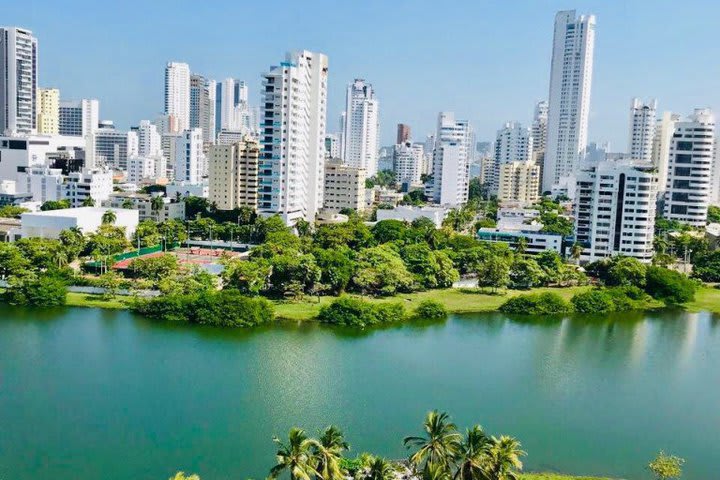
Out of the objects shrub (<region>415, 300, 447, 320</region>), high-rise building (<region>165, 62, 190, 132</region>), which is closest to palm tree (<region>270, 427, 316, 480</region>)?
shrub (<region>415, 300, 447, 320</region>)

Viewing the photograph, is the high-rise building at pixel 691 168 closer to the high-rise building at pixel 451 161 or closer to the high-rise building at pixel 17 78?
the high-rise building at pixel 451 161

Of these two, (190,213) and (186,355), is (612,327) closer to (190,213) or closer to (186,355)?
(186,355)

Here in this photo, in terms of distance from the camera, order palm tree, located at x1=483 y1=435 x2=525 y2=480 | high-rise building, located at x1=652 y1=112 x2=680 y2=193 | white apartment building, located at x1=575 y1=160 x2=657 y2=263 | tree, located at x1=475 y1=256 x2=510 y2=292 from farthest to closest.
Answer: high-rise building, located at x1=652 y1=112 x2=680 y2=193 → white apartment building, located at x1=575 y1=160 x2=657 y2=263 → tree, located at x1=475 y1=256 x2=510 y2=292 → palm tree, located at x1=483 y1=435 x2=525 y2=480

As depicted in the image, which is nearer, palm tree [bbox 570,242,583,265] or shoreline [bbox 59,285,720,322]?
shoreline [bbox 59,285,720,322]

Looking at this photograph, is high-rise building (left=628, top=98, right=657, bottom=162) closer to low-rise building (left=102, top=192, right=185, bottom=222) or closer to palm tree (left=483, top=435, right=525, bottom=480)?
low-rise building (left=102, top=192, right=185, bottom=222)

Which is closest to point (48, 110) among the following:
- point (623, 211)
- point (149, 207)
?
point (149, 207)

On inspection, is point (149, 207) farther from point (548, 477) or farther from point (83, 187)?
point (548, 477)

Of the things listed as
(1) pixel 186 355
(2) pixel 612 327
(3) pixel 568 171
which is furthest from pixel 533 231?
(3) pixel 568 171
